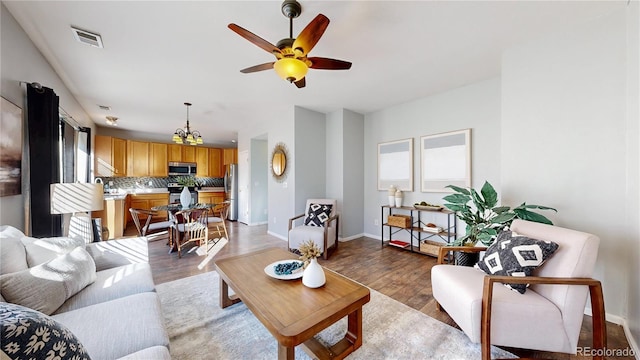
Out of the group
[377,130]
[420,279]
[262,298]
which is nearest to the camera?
[262,298]

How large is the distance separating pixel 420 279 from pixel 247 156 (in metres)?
4.87

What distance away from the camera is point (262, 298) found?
1.44 metres

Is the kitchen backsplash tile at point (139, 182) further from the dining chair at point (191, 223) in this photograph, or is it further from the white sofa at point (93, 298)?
the white sofa at point (93, 298)

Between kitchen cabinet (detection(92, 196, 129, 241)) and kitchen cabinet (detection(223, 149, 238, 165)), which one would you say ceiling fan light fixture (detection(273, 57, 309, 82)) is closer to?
kitchen cabinet (detection(92, 196, 129, 241))

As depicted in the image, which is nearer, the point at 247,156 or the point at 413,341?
the point at 413,341

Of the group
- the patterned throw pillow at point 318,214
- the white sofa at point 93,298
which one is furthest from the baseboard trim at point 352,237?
the white sofa at point 93,298

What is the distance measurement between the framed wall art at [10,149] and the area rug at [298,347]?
1497 millimetres

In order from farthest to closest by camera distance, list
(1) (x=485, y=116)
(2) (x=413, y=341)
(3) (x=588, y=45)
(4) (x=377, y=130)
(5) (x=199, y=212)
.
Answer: (4) (x=377, y=130)
(5) (x=199, y=212)
(1) (x=485, y=116)
(3) (x=588, y=45)
(2) (x=413, y=341)

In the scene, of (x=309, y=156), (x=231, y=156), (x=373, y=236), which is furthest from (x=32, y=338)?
(x=231, y=156)

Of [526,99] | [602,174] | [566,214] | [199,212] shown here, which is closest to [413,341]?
[566,214]

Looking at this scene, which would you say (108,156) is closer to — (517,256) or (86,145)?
(86,145)

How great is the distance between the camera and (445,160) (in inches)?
136

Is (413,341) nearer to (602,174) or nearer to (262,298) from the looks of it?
(262,298)

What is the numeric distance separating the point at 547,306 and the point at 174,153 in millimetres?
7844
